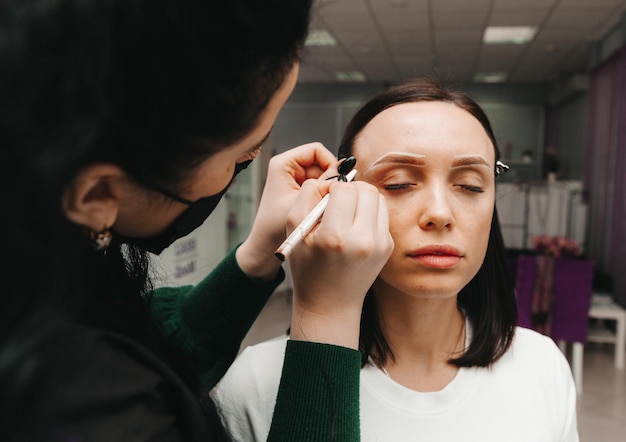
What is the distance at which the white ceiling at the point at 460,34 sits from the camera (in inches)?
195

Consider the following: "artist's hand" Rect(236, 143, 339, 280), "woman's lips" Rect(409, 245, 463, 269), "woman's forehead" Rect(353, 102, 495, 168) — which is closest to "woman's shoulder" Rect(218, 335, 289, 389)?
"artist's hand" Rect(236, 143, 339, 280)

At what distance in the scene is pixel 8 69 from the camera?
1.11 feet

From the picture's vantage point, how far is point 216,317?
910 millimetres

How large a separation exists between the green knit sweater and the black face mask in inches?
7.4

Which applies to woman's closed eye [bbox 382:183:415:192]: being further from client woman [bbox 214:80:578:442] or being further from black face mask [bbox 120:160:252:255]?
black face mask [bbox 120:160:252:255]

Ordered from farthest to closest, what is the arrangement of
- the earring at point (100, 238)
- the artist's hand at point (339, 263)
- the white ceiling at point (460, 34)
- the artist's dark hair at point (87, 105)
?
the white ceiling at point (460, 34)
the artist's hand at point (339, 263)
the earring at point (100, 238)
the artist's dark hair at point (87, 105)

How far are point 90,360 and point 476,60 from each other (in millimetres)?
7828

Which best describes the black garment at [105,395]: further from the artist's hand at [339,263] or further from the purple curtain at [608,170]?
the purple curtain at [608,170]

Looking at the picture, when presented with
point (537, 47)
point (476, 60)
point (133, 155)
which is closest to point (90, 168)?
point (133, 155)

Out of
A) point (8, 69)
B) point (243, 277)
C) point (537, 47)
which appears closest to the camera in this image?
point (8, 69)

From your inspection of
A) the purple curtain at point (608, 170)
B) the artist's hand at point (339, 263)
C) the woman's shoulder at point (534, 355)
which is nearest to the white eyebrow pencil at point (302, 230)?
the artist's hand at point (339, 263)

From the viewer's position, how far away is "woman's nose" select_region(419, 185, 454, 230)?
893 millimetres

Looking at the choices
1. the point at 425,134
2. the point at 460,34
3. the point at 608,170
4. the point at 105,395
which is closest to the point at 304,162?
the point at 425,134

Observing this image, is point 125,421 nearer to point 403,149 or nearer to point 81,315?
point 81,315
